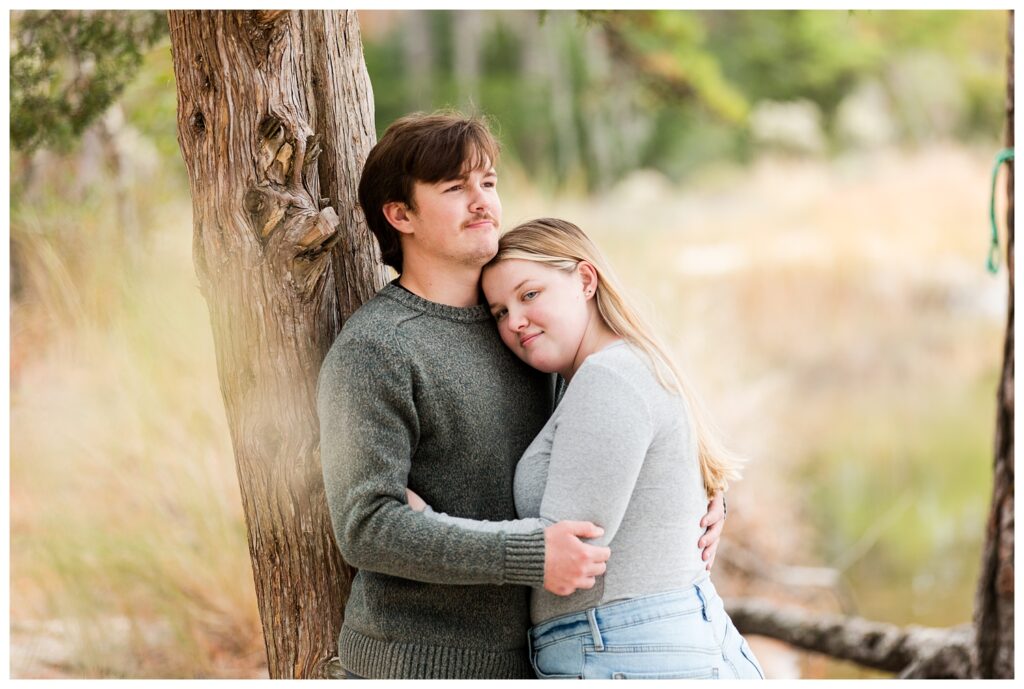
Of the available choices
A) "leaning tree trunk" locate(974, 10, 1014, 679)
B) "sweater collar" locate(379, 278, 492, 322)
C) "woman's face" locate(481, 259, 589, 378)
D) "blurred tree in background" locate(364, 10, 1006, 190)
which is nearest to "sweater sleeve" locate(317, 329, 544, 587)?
"sweater collar" locate(379, 278, 492, 322)

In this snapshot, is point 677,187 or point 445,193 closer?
point 445,193

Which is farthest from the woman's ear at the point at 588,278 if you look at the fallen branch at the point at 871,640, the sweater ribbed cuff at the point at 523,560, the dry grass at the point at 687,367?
the dry grass at the point at 687,367

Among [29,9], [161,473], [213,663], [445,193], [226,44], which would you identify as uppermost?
[29,9]

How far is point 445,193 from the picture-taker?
5.64ft

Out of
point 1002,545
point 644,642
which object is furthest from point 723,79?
point 644,642

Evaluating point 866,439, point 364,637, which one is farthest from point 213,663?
point 866,439

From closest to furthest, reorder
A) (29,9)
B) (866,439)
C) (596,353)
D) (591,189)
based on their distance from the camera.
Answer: (596,353), (29,9), (866,439), (591,189)

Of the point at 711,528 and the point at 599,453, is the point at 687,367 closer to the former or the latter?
the point at 711,528

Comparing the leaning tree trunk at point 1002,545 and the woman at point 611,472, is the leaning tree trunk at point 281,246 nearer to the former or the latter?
the woman at point 611,472

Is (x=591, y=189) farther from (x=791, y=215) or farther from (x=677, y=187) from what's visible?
(x=791, y=215)

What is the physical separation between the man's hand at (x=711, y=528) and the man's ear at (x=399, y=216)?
0.75 meters

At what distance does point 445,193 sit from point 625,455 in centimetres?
55

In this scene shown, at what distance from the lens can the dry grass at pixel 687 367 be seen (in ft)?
11.7

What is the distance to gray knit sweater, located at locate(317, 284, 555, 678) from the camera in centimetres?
156
